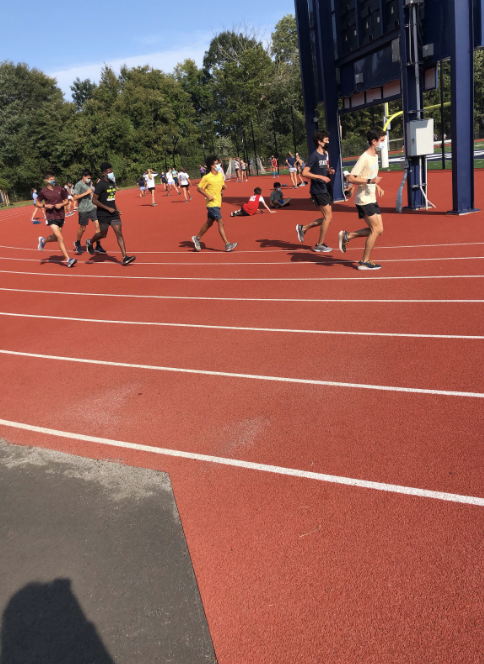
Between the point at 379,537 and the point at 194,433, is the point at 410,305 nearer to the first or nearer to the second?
the point at 194,433

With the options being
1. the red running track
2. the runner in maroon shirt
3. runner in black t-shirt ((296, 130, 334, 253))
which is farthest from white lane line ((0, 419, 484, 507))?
the runner in maroon shirt

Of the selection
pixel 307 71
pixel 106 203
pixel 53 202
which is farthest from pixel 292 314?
pixel 307 71

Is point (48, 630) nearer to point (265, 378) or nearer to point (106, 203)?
point (265, 378)

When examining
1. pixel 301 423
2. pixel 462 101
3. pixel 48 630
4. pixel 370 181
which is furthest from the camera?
pixel 462 101

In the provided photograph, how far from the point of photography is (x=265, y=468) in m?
4.00

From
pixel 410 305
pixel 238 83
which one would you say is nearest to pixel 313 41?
pixel 410 305

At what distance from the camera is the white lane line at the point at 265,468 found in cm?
346

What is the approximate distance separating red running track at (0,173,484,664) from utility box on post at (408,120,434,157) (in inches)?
171

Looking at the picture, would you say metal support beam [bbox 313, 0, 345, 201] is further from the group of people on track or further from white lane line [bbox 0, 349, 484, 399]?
white lane line [bbox 0, 349, 484, 399]

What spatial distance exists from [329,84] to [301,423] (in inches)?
597

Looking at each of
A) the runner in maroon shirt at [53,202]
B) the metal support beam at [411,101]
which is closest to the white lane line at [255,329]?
the runner in maroon shirt at [53,202]

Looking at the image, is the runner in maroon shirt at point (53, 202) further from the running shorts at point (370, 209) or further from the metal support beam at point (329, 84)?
the metal support beam at point (329, 84)

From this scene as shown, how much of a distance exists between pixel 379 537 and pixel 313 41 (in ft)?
59.4

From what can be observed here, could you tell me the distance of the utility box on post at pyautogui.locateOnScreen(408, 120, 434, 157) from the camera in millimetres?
13477
